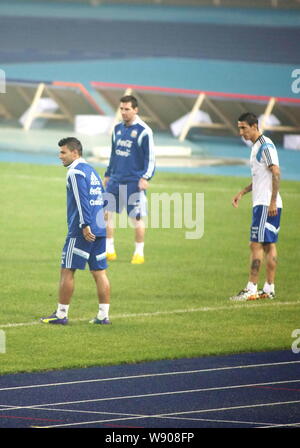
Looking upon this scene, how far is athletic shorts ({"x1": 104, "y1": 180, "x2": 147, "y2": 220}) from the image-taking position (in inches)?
629

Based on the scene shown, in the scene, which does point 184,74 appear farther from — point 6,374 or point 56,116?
point 6,374

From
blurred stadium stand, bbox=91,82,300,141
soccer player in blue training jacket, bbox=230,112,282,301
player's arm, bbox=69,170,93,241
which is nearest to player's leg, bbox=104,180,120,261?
soccer player in blue training jacket, bbox=230,112,282,301

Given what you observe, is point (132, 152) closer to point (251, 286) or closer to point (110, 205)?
point (110, 205)

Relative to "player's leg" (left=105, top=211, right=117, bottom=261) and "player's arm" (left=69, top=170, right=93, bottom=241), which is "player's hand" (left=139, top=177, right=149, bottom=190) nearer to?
"player's leg" (left=105, top=211, right=117, bottom=261)

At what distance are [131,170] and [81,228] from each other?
415cm

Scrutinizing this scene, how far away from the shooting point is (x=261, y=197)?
44.1 ft

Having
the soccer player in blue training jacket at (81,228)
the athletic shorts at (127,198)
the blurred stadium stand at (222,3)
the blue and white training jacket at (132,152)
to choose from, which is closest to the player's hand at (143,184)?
the blue and white training jacket at (132,152)

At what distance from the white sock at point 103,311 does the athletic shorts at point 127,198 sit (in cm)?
406

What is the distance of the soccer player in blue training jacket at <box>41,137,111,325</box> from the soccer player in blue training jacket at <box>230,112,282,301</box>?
2.17 metres

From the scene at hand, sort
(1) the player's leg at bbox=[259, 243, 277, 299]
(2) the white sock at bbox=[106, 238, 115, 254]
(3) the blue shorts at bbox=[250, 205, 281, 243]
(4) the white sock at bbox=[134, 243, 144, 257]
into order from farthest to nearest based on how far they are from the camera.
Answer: (2) the white sock at bbox=[106, 238, 115, 254] < (4) the white sock at bbox=[134, 243, 144, 257] < (1) the player's leg at bbox=[259, 243, 277, 299] < (3) the blue shorts at bbox=[250, 205, 281, 243]

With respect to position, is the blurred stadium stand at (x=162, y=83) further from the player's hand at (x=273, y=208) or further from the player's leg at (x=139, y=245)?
the player's hand at (x=273, y=208)

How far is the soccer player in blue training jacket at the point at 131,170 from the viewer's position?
15.7m

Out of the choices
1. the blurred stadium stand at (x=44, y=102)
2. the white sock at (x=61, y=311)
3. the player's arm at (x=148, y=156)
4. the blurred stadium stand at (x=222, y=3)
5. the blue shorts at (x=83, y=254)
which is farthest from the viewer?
the blurred stadium stand at (x=222, y=3)

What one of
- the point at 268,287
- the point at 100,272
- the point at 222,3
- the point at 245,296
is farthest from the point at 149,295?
the point at 222,3
